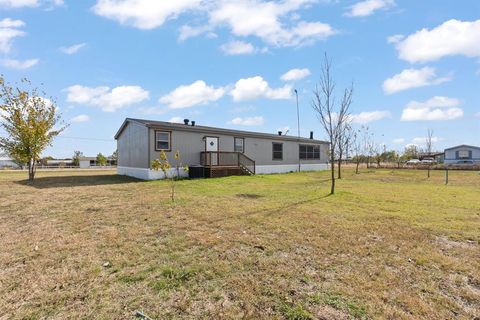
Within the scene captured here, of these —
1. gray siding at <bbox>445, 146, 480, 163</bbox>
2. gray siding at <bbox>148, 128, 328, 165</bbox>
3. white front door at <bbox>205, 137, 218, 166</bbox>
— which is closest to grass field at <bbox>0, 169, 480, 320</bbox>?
gray siding at <bbox>148, 128, 328, 165</bbox>

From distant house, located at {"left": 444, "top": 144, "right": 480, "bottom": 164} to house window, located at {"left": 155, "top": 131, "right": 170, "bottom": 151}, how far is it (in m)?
48.3

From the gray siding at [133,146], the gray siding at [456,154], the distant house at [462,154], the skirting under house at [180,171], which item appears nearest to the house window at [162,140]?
the gray siding at [133,146]

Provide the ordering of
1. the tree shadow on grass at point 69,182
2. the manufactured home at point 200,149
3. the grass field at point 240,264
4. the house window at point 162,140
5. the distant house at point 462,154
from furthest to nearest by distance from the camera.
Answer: the distant house at point 462,154
the manufactured home at point 200,149
the house window at point 162,140
the tree shadow on grass at point 69,182
the grass field at point 240,264

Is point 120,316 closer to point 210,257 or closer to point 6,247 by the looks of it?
point 210,257

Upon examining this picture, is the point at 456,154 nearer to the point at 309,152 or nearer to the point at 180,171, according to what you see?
the point at 309,152

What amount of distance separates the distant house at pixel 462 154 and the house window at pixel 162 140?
48347 mm

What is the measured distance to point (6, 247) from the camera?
13.9 ft

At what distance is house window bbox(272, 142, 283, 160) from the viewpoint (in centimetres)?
2223

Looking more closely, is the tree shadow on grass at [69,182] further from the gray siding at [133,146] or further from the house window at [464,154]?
the house window at [464,154]

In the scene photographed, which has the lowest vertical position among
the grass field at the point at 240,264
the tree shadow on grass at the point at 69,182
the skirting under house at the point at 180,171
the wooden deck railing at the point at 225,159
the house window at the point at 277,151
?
the grass field at the point at 240,264

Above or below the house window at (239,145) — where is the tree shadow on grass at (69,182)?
below

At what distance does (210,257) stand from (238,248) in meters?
0.53

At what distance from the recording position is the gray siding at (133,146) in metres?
15.5

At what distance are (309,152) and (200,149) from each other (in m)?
13.2
